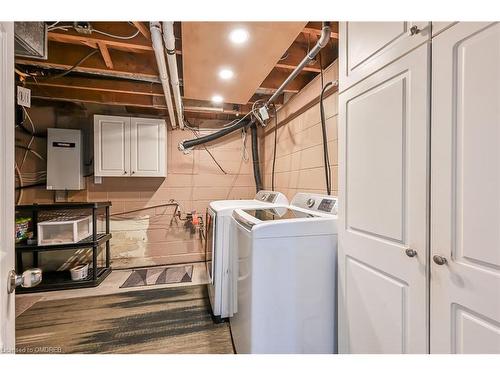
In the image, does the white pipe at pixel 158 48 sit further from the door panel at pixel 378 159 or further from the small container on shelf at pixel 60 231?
the small container on shelf at pixel 60 231

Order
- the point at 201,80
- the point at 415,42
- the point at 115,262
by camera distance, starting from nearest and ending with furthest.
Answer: the point at 415,42 → the point at 201,80 → the point at 115,262

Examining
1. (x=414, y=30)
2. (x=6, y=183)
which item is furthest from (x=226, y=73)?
(x=6, y=183)

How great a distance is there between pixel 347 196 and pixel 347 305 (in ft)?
1.85

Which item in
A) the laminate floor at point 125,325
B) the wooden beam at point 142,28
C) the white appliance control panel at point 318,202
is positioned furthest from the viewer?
the laminate floor at point 125,325

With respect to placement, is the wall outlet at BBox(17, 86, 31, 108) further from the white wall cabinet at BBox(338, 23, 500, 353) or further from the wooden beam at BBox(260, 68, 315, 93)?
the wooden beam at BBox(260, 68, 315, 93)

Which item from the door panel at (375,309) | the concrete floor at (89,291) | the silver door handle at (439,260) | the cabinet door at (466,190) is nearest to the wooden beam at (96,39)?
the cabinet door at (466,190)

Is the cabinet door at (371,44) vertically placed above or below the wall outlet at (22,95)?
above

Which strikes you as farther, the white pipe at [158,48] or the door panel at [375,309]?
the white pipe at [158,48]

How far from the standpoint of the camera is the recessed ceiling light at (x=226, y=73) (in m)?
1.93

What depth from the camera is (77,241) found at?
273 centimetres

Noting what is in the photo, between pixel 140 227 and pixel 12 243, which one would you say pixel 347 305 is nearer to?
pixel 12 243

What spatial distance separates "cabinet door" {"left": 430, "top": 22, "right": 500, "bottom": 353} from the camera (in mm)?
659

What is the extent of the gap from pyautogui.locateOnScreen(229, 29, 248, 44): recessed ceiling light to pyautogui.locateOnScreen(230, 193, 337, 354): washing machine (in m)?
1.15

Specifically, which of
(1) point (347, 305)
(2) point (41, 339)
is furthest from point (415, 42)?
(2) point (41, 339)
